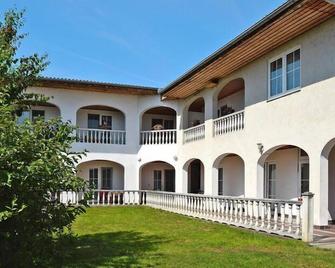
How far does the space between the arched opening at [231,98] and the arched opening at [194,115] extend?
1755 mm

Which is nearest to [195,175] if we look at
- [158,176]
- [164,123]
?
[158,176]

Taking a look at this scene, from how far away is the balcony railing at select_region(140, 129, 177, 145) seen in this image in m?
23.4

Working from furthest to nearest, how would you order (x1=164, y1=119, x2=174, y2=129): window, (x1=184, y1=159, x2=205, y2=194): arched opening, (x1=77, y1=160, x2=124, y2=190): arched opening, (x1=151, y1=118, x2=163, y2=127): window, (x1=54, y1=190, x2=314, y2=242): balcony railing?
(x1=164, y1=119, x2=174, y2=129): window → (x1=151, y1=118, x2=163, y2=127): window → (x1=184, y1=159, x2=205, y2=194): arched opening → (x1=77, y1=160, x2=124, y2=190): arched opening → (x1=54, y1=190, x2=314, y2=242): balcony railing

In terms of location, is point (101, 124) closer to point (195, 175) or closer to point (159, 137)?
point (159, 137)

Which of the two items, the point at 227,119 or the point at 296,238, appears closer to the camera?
the point at 296,238

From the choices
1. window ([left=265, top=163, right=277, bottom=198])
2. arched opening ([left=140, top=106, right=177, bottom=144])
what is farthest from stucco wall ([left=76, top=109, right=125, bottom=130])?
window ([left=265, top=163, right=277, bottom=198])

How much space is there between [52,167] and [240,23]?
35.1 ft

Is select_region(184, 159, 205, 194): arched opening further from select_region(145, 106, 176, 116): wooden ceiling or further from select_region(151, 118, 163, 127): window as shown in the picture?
select_region(145, 106, 176, 116): wooden ceiling

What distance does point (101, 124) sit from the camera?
2470 cm

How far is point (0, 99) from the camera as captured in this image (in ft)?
20.5

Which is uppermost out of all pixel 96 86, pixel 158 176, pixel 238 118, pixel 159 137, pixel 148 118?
pixel 96 86

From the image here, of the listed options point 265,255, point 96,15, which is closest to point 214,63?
point 96,15

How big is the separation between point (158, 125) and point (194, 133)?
3.69 meters

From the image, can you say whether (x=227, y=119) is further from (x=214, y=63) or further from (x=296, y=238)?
(x=296, y=238)
